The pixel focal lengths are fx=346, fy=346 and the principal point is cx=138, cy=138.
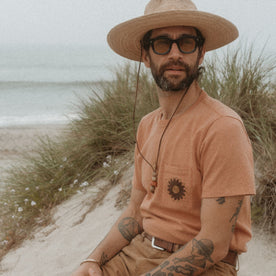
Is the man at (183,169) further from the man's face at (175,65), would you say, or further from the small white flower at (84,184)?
the small white flower at (84,184)

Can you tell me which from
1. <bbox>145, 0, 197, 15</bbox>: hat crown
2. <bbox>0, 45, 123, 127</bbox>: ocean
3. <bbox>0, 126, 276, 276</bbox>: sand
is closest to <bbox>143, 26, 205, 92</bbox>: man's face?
<bbox>145, 0, 197, 15</bbox>: hat crown

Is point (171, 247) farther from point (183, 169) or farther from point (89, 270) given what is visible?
point (89, 270)

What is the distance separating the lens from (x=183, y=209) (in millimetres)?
1737

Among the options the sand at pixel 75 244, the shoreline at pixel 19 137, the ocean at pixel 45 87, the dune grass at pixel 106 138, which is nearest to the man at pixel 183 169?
the sand at pixel 75 244

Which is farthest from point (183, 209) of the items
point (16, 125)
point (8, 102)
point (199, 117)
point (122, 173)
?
point (8, 102)

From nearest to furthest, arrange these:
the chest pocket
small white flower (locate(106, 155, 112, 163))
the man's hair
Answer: the chest pocket
the man's hair
small white flower (locate(106, 155, 112, 163))

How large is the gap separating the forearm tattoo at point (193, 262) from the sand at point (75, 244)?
4.25 ft

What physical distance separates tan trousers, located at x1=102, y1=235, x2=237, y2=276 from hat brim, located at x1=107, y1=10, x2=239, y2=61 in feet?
3.95

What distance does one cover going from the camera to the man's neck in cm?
186

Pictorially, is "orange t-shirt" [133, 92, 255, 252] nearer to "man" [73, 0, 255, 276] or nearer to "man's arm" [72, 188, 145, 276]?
"man" [73, 0, 255, 276]

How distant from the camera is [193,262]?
162 centimetres

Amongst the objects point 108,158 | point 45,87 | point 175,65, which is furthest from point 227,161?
point 45,87

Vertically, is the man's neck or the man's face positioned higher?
the man's face

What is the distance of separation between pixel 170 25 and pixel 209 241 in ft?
3.66
